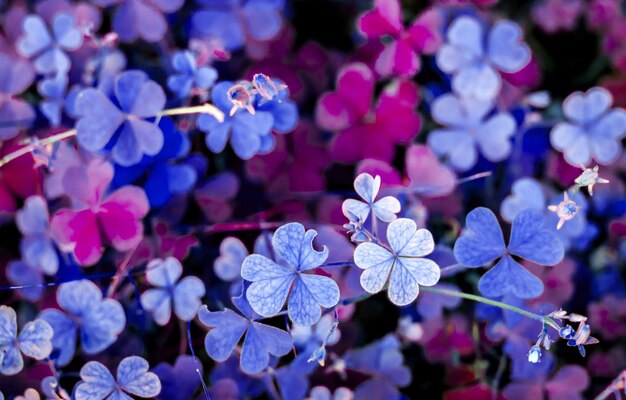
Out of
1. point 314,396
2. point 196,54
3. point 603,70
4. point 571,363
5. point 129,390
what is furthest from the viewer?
point 603,70

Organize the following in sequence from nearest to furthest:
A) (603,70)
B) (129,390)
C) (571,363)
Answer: (129,390) < (571,363) < (603,70)

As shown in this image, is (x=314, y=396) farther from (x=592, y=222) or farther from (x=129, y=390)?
(x=592, y=222)

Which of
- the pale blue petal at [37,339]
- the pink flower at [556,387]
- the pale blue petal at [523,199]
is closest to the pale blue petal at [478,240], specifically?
the pale blue petal at [523,199]

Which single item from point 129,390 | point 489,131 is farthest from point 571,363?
point 129,390

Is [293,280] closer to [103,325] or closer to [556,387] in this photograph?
[103,325]

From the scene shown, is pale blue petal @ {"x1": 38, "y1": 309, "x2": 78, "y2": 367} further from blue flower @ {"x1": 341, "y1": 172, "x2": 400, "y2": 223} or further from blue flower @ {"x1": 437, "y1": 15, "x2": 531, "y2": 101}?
blue flower @ {"x1": 437, "y1": 15, "x2": 531, "y2": 101}

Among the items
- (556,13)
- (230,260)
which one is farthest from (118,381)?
(556,13)
